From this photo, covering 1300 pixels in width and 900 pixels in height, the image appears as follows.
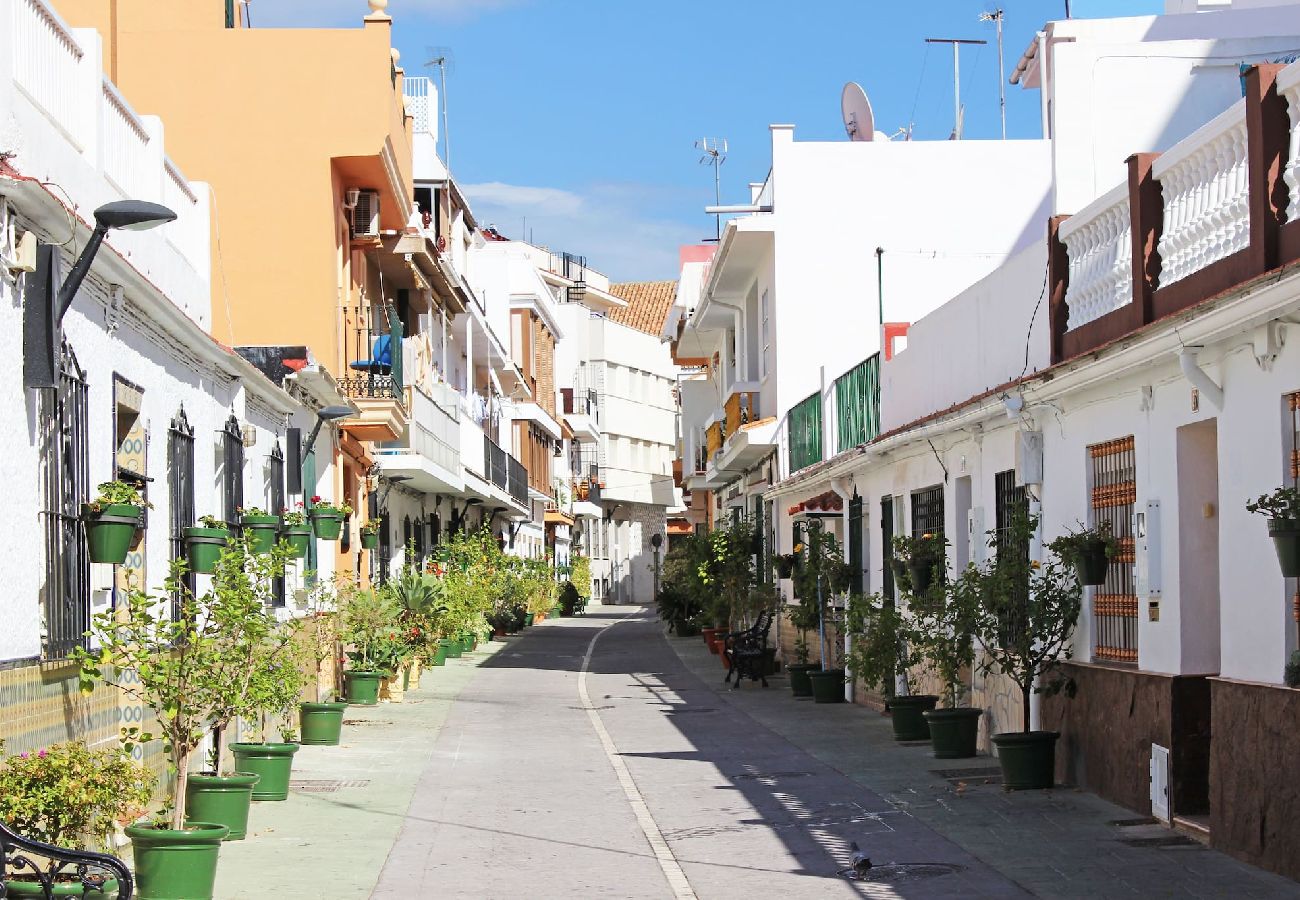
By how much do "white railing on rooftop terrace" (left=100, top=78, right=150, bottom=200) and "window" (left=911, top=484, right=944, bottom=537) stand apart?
29.9ft

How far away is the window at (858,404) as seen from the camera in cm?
2336

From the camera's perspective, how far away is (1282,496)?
9188 mm

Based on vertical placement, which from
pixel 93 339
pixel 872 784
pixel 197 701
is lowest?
pixel 872 784

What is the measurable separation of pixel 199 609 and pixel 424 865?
219 cm

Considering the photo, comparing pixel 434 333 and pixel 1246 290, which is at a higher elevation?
pixel 434 333

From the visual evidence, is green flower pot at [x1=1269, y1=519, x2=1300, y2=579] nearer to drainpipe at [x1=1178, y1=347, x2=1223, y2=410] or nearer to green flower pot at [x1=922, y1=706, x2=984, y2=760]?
drainpipe at [x1=1178, y1=347, x2=1223, y2=410]

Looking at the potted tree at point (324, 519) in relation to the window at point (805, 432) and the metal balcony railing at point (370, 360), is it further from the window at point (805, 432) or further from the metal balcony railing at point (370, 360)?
the window at point (805, 432)

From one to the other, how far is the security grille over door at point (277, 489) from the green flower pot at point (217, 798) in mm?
6302

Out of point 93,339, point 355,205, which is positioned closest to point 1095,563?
point 93,339

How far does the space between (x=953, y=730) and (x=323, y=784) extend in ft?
19.0

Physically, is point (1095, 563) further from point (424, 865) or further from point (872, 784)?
point (424, 865)

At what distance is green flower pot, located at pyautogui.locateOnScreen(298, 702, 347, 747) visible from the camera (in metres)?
18.0

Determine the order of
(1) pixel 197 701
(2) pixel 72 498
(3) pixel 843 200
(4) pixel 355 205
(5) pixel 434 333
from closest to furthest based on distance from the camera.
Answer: (2) pixel 72 498 < (1) pixel 197 701 < (4) pixel 355 205 < (3) pixel 843 200 < (5) pixel 434 333

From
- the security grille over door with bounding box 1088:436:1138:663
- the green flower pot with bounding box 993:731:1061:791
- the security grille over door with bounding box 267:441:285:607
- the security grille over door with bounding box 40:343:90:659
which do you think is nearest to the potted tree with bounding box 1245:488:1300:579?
the security grille over door with bounding box 1088:436:1138:663
